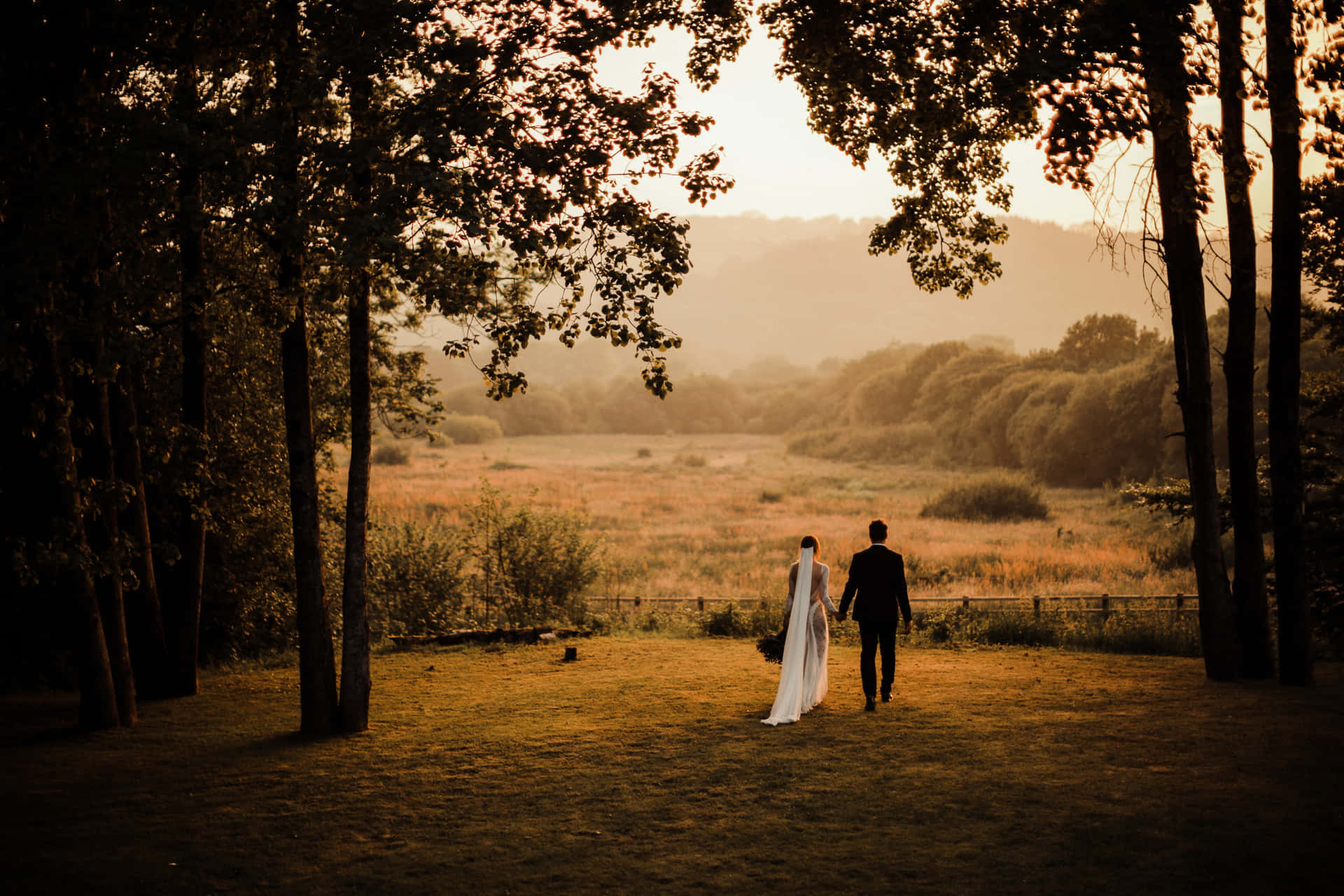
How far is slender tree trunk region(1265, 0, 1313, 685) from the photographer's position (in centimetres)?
1216

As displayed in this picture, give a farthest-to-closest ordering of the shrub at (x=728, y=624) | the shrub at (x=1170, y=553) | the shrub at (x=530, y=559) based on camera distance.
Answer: the shrub at (x=1170, y=553) < the shrub at (x=530, y=559) < the shrub at (x=728, y=624)

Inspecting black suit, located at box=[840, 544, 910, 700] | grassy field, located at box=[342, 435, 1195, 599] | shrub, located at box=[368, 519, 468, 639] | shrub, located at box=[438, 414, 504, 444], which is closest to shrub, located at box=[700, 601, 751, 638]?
grassy field, located at box=[342, 435, 1195, 599]

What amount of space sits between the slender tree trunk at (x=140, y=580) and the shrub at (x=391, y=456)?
5980 cm

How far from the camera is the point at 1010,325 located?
18312 cm

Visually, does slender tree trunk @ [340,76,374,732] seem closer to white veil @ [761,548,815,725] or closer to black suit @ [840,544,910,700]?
white veil @ [761,548,815,725]

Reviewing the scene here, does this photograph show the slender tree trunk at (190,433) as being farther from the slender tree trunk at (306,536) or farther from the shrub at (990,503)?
the shrub at (990,503)

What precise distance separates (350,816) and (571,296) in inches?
219

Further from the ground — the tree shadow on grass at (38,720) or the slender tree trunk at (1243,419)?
the slender tree trunk at (1243,419)

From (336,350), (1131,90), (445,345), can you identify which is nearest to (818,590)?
(445,345)

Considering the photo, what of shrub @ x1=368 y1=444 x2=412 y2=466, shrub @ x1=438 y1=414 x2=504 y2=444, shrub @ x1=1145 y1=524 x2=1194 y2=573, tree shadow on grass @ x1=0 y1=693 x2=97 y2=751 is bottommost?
shrub @ x1=1145 y1=524 x2=1194 y2=573

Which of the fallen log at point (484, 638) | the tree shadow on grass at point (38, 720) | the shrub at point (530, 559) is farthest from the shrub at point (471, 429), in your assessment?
the tree shadow on grass at point (38, 720)

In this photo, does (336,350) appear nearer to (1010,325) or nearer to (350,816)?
(350,816)

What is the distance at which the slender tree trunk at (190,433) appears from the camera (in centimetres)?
1079

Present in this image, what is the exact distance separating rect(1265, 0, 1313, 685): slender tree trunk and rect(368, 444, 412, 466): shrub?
66.7 metres
